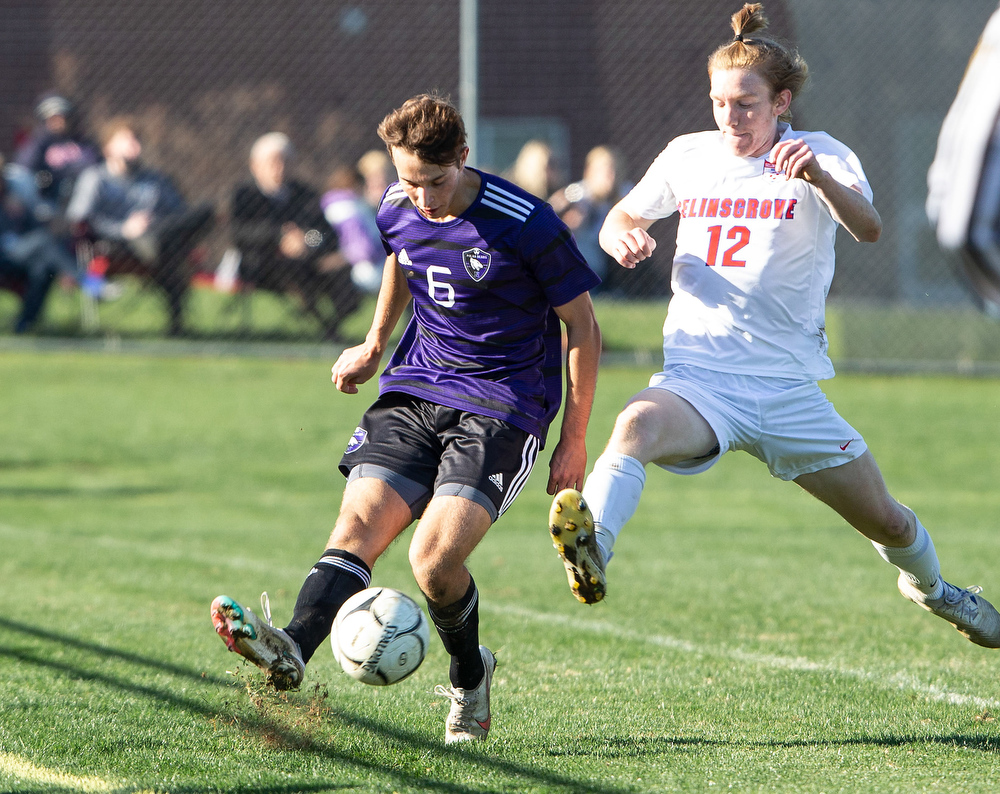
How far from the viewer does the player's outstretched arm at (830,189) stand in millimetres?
3857

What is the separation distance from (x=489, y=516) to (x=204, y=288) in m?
10.4

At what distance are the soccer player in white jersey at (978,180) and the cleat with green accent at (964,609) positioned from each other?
3517mm

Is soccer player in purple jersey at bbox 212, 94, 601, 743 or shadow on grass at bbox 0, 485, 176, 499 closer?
soccer player in purple jersey at bbox 212, 94, 601, 743

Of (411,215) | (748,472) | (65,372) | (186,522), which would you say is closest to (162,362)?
(65,372)

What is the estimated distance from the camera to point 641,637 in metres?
5.98

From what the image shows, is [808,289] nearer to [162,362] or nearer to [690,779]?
[690,779]

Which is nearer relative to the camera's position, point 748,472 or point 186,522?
point 186,522

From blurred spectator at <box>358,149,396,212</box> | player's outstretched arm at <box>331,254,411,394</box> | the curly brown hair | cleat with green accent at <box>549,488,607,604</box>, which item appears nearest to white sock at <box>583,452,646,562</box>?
cleat with green accent at <box>549,488,607,604</box>

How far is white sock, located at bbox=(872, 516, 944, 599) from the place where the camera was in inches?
177

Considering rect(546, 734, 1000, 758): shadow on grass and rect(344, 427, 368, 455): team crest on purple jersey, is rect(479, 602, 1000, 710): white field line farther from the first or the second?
rect(344, 427, 368, 455): team crest on purple jersey

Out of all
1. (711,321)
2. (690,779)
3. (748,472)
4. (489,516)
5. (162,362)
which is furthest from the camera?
(162,362)

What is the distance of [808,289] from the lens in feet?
14.3

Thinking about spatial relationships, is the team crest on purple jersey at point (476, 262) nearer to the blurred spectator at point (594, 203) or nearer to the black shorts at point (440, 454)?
the black shorts at point (440, 454)

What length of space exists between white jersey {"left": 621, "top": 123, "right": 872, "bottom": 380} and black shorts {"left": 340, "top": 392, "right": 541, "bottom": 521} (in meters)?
0.74
